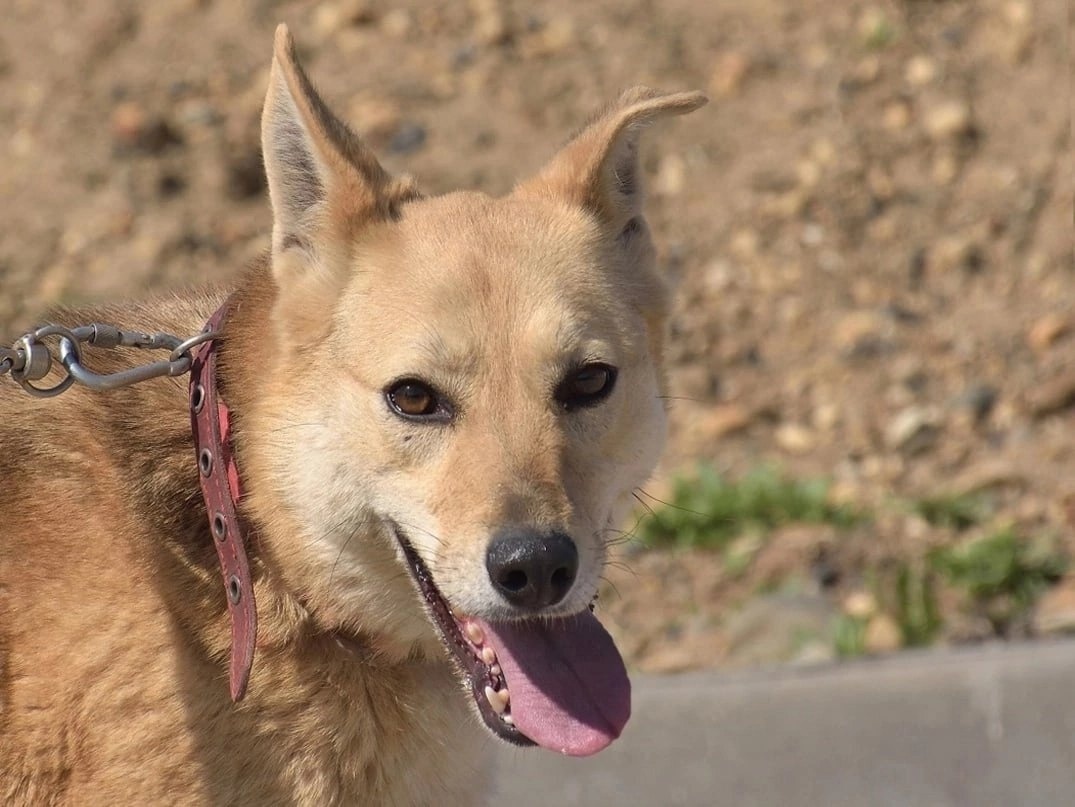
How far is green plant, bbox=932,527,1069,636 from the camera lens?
523cm

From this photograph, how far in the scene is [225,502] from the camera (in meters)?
3.13

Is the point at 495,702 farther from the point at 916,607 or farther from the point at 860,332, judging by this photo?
the point at 860,332

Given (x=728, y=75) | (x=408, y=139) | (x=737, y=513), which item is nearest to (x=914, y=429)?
(x=737, y=513)

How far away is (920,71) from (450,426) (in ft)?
15.3

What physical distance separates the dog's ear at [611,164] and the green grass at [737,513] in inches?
81.0

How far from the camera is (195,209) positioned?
267 inches

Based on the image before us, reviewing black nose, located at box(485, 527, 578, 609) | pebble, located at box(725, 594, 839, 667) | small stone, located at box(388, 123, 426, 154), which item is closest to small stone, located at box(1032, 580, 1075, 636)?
pebble, located at box(725, 594, 839, 667)

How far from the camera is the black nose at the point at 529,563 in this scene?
299cm

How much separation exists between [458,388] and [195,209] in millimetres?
3913

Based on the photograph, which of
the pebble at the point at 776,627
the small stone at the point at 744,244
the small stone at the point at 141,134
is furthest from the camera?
the small stone at the point at 141,134

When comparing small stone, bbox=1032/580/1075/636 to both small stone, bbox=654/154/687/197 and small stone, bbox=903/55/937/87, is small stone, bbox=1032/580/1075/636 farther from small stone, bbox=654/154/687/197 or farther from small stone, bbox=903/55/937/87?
small stone, bbox=903/55/937/87

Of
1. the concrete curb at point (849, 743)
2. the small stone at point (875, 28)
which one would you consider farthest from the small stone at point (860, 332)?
the concrete curb at point (849, 743)

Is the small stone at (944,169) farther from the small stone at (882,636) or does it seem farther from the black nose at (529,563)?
the black nose at (529,563)

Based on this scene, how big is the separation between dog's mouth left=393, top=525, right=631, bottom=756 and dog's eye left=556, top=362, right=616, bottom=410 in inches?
18.1
